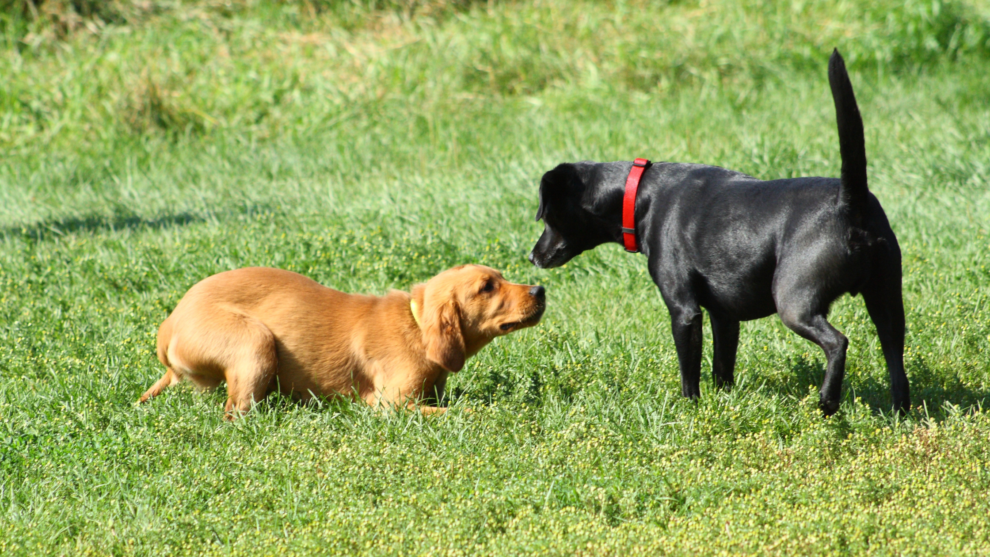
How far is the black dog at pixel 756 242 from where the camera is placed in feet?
11.9

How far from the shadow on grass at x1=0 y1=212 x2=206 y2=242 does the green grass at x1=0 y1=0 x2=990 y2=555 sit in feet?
0.12

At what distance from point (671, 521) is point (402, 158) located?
6.50m

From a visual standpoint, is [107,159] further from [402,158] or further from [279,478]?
[279,478]

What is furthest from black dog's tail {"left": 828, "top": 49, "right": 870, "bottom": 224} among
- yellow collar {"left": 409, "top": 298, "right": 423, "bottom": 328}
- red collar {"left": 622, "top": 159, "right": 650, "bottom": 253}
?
yellow collar {"left": 409, "top": 298, "right": 423, "bottom": 328}

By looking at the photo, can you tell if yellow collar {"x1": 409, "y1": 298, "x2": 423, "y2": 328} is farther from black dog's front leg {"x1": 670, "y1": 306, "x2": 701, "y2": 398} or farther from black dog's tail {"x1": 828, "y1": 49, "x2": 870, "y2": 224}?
black dog's tail {"x1": 828, "y1": 49, "x2": 870, "y2": 224}

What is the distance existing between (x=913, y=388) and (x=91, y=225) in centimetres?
645

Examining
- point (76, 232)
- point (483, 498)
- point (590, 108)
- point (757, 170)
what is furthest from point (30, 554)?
point (590, 108)

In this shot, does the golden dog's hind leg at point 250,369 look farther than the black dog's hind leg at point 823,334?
Yes

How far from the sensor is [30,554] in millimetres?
3309

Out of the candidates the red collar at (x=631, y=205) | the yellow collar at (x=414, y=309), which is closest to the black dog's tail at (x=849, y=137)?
the red collar at (x=631, y=205)

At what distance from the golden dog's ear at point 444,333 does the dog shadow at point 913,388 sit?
1591 millimetres

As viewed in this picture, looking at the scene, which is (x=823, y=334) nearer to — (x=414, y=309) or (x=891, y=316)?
(x=891, y=316)

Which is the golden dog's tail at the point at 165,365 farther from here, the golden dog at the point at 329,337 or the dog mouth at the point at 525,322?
the dog mouth at the point at 525,322

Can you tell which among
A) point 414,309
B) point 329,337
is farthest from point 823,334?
point 329,337
